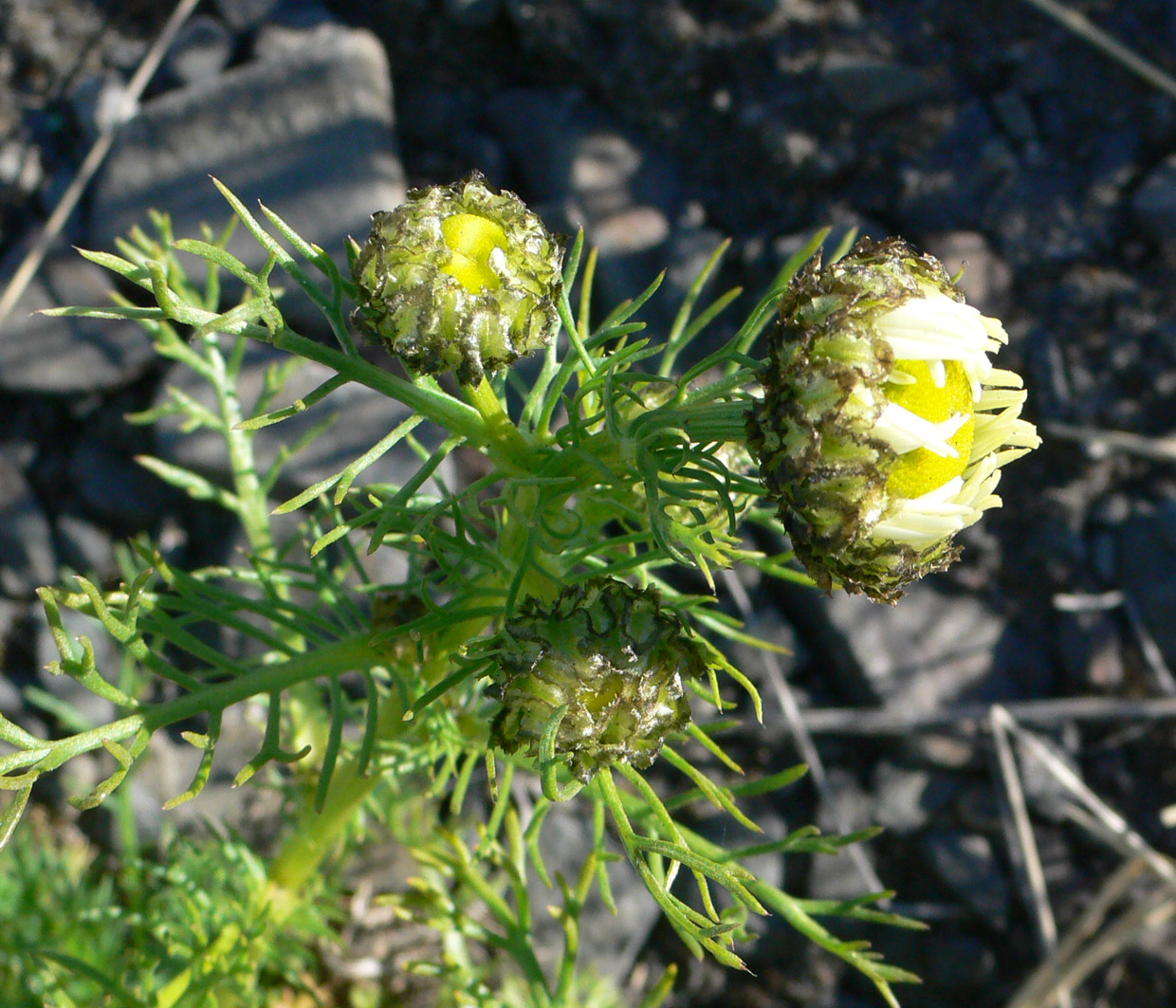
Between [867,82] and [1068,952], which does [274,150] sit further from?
[1068,952]

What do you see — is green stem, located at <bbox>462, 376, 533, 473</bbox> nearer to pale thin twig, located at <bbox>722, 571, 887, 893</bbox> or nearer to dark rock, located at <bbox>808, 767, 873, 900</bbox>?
pale thin twig, located at <bbox>722, 571, 887, 893</bbox>

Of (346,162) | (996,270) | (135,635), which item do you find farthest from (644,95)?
(135,635)

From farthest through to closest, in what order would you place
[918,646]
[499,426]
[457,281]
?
[918,646] → [499,426] → [457,281]

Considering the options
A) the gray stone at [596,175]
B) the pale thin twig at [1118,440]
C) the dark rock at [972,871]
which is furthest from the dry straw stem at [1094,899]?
the gray stone at [596,175]

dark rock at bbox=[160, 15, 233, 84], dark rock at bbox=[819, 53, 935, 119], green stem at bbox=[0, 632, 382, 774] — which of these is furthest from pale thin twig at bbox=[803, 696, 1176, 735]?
dark rock at bbox=[160, 15, 233, 84]

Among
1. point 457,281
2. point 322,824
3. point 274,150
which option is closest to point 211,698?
point 322,824

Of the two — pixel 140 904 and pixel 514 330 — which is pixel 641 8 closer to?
pixel 514 330
